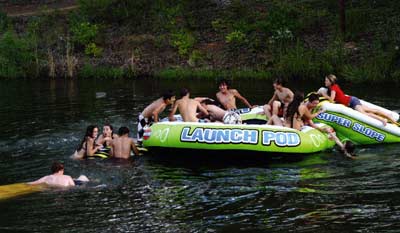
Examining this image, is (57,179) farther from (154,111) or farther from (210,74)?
(210,74)

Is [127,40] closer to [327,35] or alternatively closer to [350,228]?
[327,35]

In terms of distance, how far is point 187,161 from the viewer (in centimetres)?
1423

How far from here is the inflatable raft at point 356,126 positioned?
597 inches

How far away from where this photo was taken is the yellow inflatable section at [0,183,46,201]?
37.5ft

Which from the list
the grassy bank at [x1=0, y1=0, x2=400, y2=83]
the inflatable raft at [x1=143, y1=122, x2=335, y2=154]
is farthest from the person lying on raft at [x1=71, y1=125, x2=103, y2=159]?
the grassy bank at [x1=0, y1=0, x2=400, y2=83]

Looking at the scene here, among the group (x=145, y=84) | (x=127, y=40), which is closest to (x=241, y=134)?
(x=145, y=84)

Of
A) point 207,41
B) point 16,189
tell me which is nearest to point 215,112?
point 16,189

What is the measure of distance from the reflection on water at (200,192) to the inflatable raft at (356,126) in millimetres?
347

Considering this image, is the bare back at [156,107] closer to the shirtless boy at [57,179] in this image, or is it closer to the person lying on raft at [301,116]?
the person lying on raft at [301,116]

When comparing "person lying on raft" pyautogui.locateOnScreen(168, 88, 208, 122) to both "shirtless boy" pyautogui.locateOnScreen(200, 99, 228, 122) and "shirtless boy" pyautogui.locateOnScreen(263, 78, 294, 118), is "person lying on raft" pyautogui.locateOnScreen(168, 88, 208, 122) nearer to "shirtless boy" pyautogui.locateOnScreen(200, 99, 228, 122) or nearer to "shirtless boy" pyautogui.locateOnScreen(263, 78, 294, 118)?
"shirtless boy" pyautogui.locateOnScreen(200, 99, 228, 122)

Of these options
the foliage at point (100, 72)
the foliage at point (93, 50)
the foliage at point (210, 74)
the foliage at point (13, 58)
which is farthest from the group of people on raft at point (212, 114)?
the foliage at point (93, 50)

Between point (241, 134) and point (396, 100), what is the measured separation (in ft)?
29.5

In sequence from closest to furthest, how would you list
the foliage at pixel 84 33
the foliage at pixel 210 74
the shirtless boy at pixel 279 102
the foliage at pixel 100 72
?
1. the shirtless boy at pixel 279 102
2. the foliage at pixel 210 74
3. the foliage at pixel 100 72
4. the foliage at pixel 84 33

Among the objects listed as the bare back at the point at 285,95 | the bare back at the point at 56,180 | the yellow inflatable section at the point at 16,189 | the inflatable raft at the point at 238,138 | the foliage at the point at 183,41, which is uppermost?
the foliage at the point at 183,41
